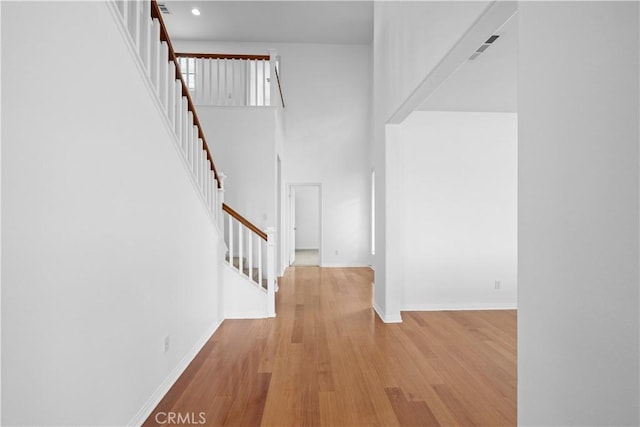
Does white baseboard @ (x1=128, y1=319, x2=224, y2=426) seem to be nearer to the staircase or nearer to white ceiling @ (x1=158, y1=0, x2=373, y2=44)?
the staircase

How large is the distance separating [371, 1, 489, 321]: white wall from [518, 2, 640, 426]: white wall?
2.62 ft

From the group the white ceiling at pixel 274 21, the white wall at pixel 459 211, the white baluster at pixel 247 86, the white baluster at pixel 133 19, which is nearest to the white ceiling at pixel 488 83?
the white wall at pixel 459 211

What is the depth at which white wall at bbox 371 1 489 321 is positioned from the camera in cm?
215

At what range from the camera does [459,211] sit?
4309 mm

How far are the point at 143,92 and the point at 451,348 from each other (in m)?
3.14

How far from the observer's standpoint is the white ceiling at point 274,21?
6719 millimetres

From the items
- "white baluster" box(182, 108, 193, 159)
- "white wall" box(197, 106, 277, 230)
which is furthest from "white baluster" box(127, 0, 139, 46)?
"white wall" box(197, 106, 277, 230)

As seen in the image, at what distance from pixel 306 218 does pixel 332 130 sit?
5.03 meters

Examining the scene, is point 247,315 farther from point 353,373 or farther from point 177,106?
point 177,106

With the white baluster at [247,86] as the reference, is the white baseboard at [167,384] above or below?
Result: below

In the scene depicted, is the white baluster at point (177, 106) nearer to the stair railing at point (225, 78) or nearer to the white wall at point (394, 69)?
the white wall at point (394, 69)

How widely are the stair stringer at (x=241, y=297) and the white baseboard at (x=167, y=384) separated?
581 millimetres

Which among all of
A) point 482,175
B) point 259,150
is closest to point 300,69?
point 259,150

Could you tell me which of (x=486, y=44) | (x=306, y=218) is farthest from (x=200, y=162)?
(x=306, y=218)
